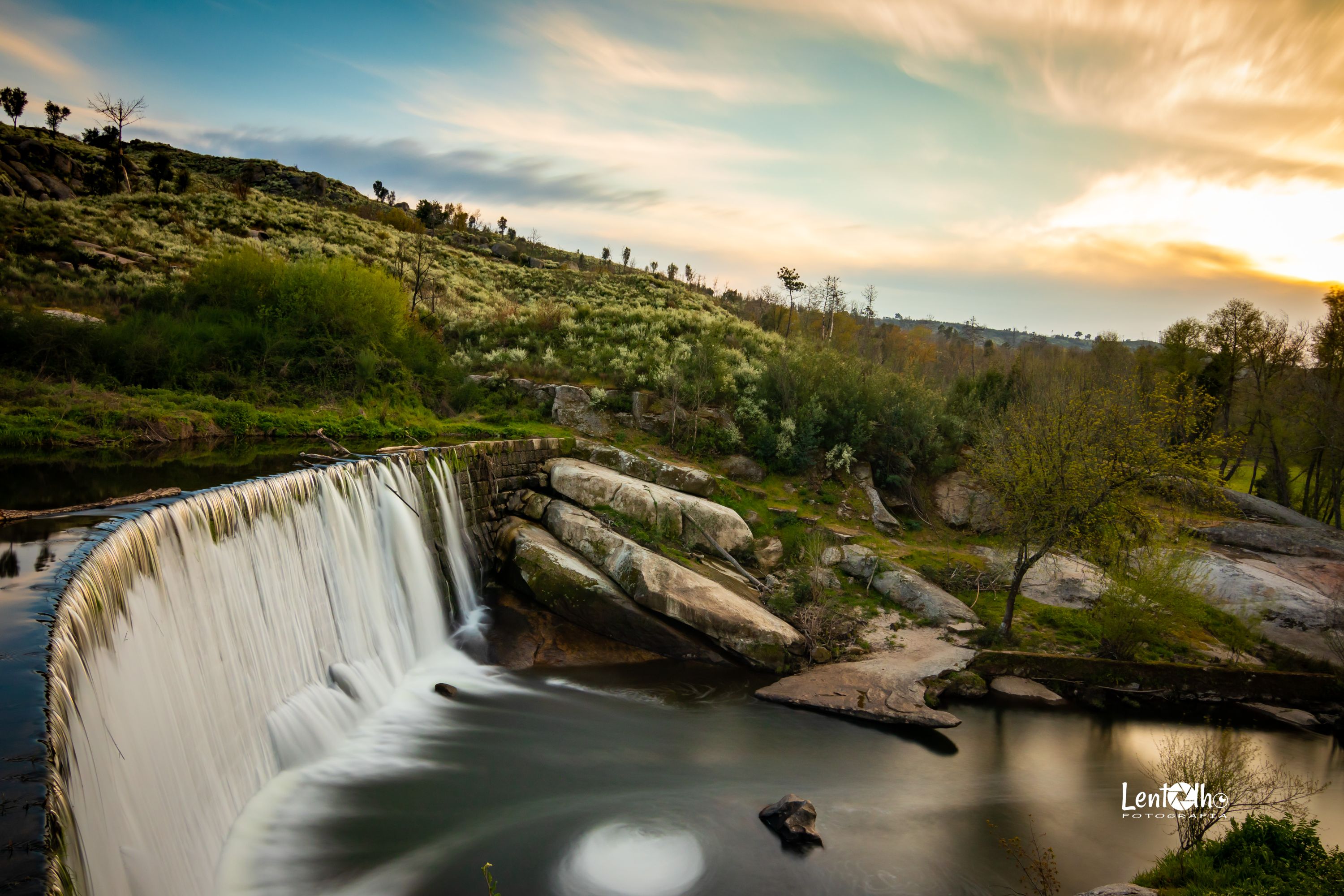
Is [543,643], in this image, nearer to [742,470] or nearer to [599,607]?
[599,607]

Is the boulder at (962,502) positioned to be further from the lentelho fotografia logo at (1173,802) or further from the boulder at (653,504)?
the lentelho fotografia logo at (1173,802)

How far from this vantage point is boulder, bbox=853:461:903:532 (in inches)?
827

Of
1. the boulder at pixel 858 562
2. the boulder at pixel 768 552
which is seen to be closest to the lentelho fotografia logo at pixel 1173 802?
the boulder at pixel 858 562

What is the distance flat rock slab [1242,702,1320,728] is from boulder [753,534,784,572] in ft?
34.6

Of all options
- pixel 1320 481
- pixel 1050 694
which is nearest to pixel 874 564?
pixel 1050 694

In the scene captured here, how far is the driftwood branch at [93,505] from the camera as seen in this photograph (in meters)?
8.16

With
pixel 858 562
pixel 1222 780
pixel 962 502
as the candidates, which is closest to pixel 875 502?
pixel 962 502

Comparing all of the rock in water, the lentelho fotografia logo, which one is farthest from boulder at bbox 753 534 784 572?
the lentelho fotografia logo

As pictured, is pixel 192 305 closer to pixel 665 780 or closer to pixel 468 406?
pixel 468 406

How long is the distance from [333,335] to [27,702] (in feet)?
61.8

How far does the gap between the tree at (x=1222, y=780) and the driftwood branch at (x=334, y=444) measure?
15769 mm

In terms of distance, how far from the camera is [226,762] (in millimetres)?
7316

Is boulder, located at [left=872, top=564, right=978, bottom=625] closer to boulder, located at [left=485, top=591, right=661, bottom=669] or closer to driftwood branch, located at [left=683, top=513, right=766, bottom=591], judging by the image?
driftwood branch, located at [left=683, top=513, right=766, bottom=591]

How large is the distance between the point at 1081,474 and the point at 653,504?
9.91 metres
